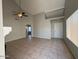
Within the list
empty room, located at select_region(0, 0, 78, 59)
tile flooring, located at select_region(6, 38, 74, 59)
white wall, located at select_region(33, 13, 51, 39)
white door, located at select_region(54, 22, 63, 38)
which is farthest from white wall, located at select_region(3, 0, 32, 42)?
white door, located at select_region(54, 22, 63, 38)

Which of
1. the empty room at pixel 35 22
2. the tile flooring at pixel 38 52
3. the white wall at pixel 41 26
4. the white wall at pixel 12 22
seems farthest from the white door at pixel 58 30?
the tile flooring at pixel 38 52

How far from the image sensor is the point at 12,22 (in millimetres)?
10188

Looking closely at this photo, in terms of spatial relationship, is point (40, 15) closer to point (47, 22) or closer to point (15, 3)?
point (47, 22)

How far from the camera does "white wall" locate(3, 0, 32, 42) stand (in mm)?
9230

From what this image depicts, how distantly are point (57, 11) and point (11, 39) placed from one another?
222 inches

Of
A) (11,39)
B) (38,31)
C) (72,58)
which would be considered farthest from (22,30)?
(72,58)

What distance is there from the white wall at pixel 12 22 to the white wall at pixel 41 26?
1.55 m

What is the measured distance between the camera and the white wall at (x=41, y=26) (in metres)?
11.5

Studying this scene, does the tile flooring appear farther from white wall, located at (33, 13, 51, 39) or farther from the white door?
the white door

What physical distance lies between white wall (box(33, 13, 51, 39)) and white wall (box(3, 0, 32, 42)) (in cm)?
155

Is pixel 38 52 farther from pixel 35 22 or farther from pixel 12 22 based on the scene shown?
pixel 35 22

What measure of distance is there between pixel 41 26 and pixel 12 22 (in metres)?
3.76

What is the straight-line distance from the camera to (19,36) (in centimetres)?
1186

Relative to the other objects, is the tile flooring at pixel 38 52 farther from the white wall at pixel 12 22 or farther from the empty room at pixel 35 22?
the white wall at pixel 12 22
